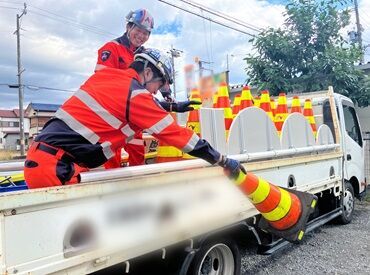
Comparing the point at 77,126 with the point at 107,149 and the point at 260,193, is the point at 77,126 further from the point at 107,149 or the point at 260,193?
the point at 260,193

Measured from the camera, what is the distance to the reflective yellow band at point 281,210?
10.7 feet

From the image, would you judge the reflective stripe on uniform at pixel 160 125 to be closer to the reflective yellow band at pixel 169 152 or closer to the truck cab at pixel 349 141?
the reflective yellow band at pixel 169 152

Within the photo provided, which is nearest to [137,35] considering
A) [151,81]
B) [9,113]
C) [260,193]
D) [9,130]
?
[151,81]

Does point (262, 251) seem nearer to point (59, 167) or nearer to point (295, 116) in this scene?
point (295, 116)

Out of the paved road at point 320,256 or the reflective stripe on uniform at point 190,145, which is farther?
the paved road at point 320,256

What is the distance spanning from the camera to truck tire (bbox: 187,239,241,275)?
3025 millimetres

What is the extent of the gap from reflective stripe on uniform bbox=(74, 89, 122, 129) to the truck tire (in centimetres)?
125

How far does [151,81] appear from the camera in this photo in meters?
2.75

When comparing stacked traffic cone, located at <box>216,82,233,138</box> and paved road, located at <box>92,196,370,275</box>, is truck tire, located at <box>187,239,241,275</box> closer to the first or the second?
paved road, located at <box>92,196,370,275</box>

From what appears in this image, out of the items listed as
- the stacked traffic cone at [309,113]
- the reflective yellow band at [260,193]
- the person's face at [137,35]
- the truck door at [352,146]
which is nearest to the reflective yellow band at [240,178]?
the reflective yellow band at [260,193]

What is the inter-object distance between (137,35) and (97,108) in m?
1.27

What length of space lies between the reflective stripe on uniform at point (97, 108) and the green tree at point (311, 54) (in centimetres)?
818

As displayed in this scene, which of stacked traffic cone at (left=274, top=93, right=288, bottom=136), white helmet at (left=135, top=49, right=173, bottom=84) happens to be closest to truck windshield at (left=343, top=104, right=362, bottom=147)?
stacked traffic cone at (left=274, top=93, right=288, bottom=136)

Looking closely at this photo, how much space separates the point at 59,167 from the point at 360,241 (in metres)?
4.81
